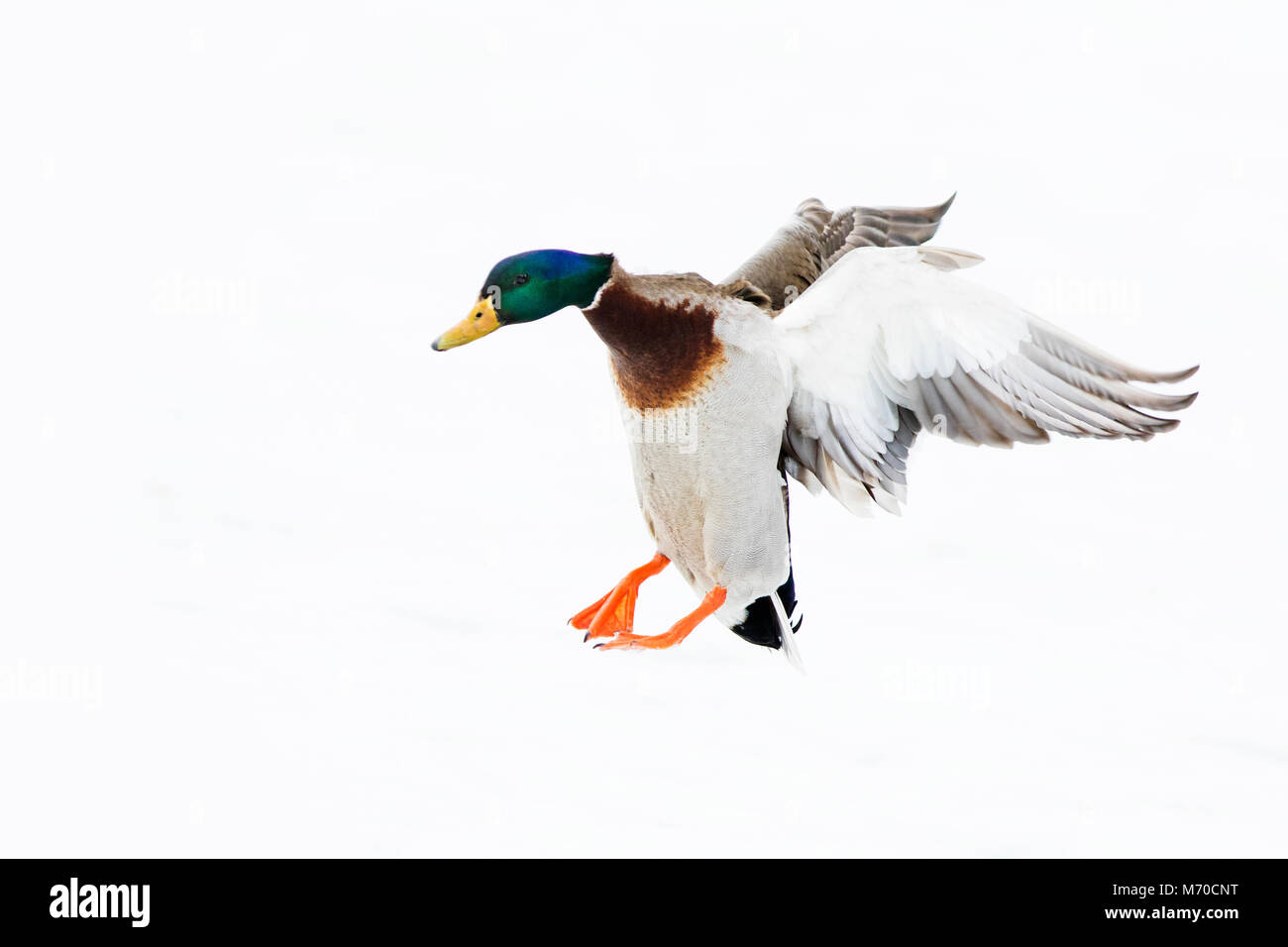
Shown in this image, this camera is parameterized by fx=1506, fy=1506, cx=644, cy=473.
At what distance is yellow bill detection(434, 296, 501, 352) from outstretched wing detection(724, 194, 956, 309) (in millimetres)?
1258

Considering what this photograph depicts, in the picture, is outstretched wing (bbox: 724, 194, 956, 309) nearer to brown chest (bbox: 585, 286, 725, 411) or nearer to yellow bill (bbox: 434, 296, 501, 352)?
brown chest (bbox: 585, 286, 725, 411)

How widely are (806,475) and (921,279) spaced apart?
2.84 ft

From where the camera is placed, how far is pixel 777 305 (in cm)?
576

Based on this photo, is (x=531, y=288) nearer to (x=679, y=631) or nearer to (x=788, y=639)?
(x=679, y=631)

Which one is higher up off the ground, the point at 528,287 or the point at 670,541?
the point at 528,287

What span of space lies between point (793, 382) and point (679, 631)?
0.93 m

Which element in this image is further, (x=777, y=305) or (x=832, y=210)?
(x=832, y=210)

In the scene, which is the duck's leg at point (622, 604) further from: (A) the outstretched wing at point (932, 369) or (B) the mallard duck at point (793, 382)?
(A) the outstretched wing at point (932, 369)

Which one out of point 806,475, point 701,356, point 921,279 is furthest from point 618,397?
point 921,279

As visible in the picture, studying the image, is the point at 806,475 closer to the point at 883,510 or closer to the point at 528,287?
the point at 883,510

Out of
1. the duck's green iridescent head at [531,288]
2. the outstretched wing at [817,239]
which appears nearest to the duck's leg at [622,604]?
the outstretched wing at [817,239]

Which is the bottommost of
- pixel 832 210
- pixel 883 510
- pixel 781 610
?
pixel 781 610

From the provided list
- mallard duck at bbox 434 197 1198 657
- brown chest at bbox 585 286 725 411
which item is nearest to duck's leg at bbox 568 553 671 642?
mallard duck at bbox 434 197 1198 657

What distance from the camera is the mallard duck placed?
475 centimetres
